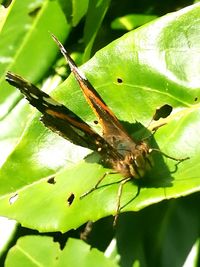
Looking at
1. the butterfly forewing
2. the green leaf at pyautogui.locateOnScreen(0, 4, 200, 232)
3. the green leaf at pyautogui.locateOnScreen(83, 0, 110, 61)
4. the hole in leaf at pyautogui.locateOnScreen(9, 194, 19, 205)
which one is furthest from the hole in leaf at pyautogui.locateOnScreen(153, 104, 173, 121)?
the hole in leaf at pyautogui.locateOnScreen(9, 194, 19, 205)

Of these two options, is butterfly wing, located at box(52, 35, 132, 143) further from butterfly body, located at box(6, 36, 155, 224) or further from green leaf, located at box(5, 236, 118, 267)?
green leaf, located at box(5, 236, 118, 267)

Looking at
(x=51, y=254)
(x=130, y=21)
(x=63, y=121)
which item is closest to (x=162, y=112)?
(x=63, y=121)

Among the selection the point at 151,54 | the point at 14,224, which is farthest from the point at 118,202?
the point at 14,224

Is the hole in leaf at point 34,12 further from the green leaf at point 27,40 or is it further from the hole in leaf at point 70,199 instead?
the hole in leaf at point 70,199

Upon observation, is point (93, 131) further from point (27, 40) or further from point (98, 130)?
point (27, 40)

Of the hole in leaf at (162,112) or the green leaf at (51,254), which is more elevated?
the hole in leaf at (162,112)

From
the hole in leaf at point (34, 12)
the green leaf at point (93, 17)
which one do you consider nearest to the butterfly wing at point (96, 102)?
the green leaf at point (93, 17)

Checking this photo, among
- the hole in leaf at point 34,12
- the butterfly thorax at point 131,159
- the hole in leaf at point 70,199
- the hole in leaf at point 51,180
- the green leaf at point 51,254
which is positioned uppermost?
the hole in leaf at point 34,12

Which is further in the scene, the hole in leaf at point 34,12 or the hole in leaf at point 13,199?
the hole in leaf at point 34,12
